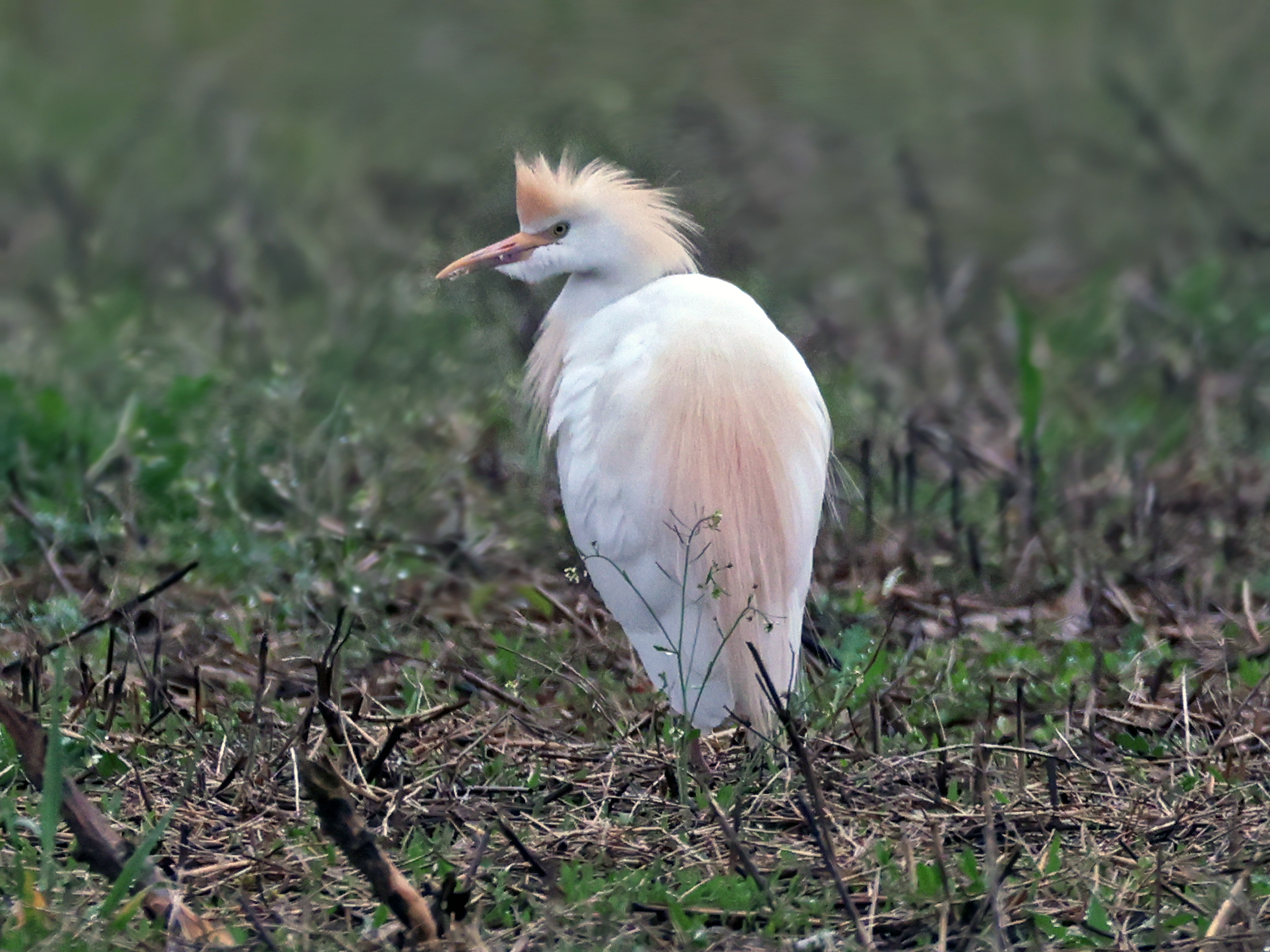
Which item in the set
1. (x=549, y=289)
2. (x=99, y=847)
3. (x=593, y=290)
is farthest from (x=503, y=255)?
(x=99, y=847)

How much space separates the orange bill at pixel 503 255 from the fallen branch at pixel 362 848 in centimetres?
164

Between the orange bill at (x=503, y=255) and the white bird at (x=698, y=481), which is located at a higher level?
the orange bill at (x=503, y=255)

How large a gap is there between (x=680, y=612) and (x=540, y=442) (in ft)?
3.34

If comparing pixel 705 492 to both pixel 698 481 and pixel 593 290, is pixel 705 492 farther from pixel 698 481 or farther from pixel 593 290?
pixel 593 290

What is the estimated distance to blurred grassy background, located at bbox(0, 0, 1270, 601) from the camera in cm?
410

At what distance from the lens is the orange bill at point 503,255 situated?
3.20 m

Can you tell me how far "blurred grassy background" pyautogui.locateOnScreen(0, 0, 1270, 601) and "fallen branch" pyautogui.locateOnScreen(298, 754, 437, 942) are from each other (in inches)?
77.0

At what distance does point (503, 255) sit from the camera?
127 inches

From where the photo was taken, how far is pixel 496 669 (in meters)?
3.26

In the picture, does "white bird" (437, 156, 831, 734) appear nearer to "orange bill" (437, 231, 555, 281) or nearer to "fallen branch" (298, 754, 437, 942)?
"orange bill" (437, 231, 555, 281)

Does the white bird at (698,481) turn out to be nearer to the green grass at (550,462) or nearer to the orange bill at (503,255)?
the green grass at (550,462)

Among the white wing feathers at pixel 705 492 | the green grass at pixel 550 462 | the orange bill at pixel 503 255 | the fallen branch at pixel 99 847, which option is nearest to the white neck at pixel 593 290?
the orange bill at pixel 503 255

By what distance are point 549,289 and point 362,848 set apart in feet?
9.90

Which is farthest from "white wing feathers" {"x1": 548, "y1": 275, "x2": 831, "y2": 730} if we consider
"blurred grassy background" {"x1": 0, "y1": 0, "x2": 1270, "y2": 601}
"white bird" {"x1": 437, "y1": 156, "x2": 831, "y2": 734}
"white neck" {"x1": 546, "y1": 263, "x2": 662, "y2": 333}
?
"blurred grassy background" {"x1": 0, "y1": 0, "x2": 1270, "y2": 601}
